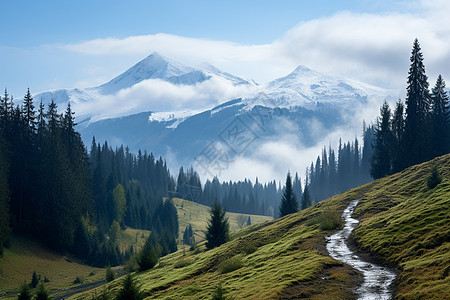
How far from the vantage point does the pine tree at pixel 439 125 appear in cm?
9938

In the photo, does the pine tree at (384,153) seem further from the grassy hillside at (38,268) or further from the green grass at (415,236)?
the grassy hillside at (38,268)

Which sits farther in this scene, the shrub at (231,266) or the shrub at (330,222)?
the shrub at (330,222)

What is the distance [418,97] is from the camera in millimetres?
95688

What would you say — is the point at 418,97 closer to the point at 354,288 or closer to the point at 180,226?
the point at 354,288

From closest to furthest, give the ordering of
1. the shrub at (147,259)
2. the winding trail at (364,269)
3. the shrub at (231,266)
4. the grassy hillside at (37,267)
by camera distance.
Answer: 1. the winding trail at (364,269)
2. the shrub at (231,266)
3. the shrub at (147,259)
4. the grassy hillside at (37,267)

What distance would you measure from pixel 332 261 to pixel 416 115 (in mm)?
72321

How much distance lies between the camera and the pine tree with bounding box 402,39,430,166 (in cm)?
9350

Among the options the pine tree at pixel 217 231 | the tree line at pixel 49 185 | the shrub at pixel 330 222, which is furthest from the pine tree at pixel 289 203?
the shrub at pixel 330 222

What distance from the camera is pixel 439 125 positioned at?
101812 millimetres

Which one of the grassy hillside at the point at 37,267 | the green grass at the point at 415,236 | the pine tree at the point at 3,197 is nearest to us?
the green grass at the point at 415,236

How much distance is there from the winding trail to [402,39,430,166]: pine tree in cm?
5153

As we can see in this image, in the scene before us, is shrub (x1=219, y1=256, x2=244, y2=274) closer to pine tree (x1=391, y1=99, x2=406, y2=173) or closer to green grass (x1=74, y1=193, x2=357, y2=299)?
green grass (x1=74, y1=193, x2=357, y2=299)

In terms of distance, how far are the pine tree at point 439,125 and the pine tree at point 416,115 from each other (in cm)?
525

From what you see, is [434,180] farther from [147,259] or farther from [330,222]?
[147,259]
